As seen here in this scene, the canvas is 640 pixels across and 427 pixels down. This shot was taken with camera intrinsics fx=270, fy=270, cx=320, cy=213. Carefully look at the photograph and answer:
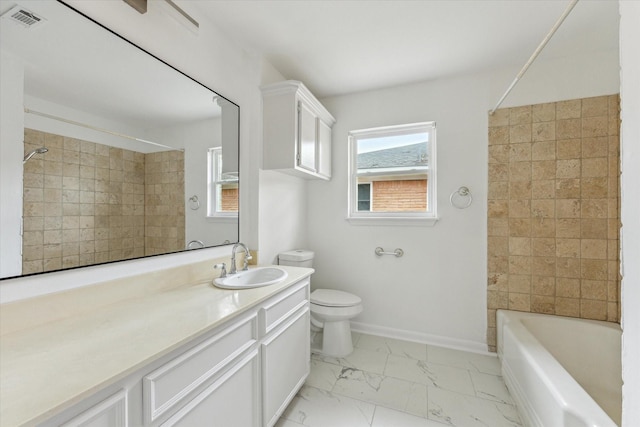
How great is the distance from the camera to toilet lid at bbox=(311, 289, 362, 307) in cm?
225

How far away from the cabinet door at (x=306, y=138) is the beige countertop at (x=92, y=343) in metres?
1.18

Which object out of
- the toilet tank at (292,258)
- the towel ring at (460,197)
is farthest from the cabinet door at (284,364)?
the towel ring at (460,197)

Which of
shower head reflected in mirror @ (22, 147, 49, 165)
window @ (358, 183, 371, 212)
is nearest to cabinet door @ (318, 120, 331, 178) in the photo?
window @ (358, 183, 371, 212)

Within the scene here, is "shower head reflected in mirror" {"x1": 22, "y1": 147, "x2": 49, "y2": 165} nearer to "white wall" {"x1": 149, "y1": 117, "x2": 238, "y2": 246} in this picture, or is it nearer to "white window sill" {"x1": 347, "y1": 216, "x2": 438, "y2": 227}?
"white wall" {"x1": 149, "y1": 117, "x2": 238, "y2": 246}

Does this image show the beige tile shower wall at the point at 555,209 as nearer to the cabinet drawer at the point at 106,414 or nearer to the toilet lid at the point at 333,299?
the toilet lid at the point at 333,299

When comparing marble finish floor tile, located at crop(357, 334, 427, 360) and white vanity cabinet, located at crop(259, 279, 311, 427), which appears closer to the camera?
white vanity cabinet, located at crop(259, 279, 311, 427)

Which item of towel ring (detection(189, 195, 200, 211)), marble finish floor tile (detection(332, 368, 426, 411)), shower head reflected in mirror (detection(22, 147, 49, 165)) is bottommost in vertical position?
marble finish floor tile (detection(332, 368, 426, 411))

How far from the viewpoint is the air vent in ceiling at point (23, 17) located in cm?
97

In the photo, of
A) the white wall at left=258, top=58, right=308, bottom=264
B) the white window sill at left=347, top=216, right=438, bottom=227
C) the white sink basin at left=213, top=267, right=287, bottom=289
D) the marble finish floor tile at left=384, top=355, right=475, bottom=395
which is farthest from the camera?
the white window sill at left=347, top=216, right=438, bottom=227

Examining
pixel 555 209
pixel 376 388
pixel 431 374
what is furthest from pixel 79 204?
pixel 555 209

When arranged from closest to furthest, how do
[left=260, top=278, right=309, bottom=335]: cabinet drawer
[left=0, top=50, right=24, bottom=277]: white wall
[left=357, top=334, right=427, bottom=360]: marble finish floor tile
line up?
[left=0, top=50, right=24, bottom=277]: white wall < [left=260, top=278, right=309, bottom=335]: cabinet drawer < [left=357, top=334, right=427, bottom=360]: marble finish floor tile

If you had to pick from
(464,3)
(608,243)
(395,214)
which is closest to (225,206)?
(395,214)

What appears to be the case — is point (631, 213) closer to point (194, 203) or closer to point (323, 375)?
point (194, 203)

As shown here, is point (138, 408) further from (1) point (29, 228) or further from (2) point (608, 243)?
(2) point (608, 243)
